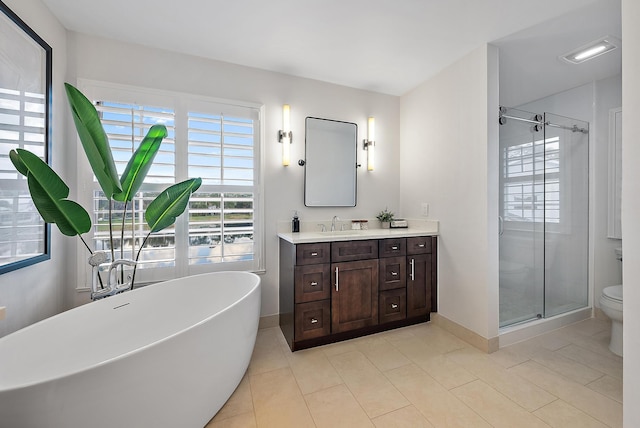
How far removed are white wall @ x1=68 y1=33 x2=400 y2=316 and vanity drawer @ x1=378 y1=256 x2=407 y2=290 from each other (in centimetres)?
71

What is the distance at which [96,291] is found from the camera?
67.3 inches

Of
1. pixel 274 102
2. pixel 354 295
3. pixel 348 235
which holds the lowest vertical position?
pixel 354 295

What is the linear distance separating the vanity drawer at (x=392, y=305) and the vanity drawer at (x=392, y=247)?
34cm

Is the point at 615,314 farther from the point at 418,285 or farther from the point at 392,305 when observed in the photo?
the point at 392,305

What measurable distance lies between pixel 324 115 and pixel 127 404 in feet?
8.61

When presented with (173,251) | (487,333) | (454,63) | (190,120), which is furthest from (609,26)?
(173,251)

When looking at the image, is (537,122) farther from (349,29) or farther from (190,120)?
(190,120)

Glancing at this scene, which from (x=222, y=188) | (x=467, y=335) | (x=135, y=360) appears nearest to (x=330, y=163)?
(x=222, y=188)

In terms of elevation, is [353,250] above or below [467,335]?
above

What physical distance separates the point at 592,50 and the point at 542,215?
143 centimetres

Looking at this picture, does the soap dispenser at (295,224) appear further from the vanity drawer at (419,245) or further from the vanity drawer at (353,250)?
the vanity drawer at (419,245)

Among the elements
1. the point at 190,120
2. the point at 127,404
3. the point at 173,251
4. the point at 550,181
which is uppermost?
the point at 190,120

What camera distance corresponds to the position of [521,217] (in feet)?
8.52

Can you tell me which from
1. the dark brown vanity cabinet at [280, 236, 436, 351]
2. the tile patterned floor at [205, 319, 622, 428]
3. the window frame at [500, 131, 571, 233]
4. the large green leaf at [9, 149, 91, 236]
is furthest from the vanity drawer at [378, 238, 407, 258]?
the large green leaf at [9, 149, 91, 236]
